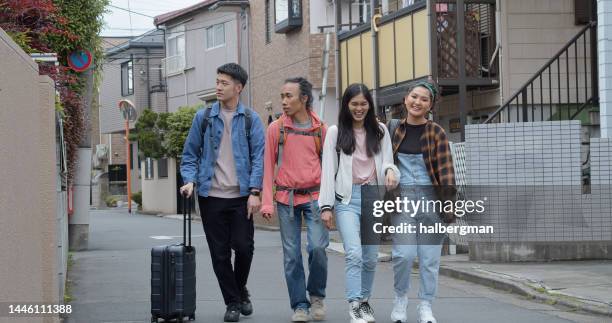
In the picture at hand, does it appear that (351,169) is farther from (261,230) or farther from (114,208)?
(114,208)

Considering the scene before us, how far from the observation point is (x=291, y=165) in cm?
821

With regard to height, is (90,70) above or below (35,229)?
above

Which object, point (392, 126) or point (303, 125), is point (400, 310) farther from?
point (303, 125)

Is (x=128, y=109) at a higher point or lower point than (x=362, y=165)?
higher

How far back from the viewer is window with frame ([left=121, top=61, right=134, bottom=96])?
47.7 meters

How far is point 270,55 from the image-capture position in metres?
31.7

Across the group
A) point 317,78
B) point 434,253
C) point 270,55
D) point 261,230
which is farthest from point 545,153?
point 270,55

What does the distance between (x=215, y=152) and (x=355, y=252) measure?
147cm

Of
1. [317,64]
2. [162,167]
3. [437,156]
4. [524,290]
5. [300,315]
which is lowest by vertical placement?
[524,290]

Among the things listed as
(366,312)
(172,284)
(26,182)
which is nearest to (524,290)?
(366,312)

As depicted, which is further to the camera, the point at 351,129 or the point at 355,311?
the point at 351,129

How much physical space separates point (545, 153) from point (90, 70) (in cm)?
776

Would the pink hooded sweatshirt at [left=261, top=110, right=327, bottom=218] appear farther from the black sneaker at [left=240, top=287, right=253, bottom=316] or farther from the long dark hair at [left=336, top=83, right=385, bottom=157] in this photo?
the black sneaker at [left=240, top=287, right=253, bottom=316]

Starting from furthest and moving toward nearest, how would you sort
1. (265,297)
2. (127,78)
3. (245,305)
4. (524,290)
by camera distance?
(127,78) → (524,290) → (265,297) → (245,305)
